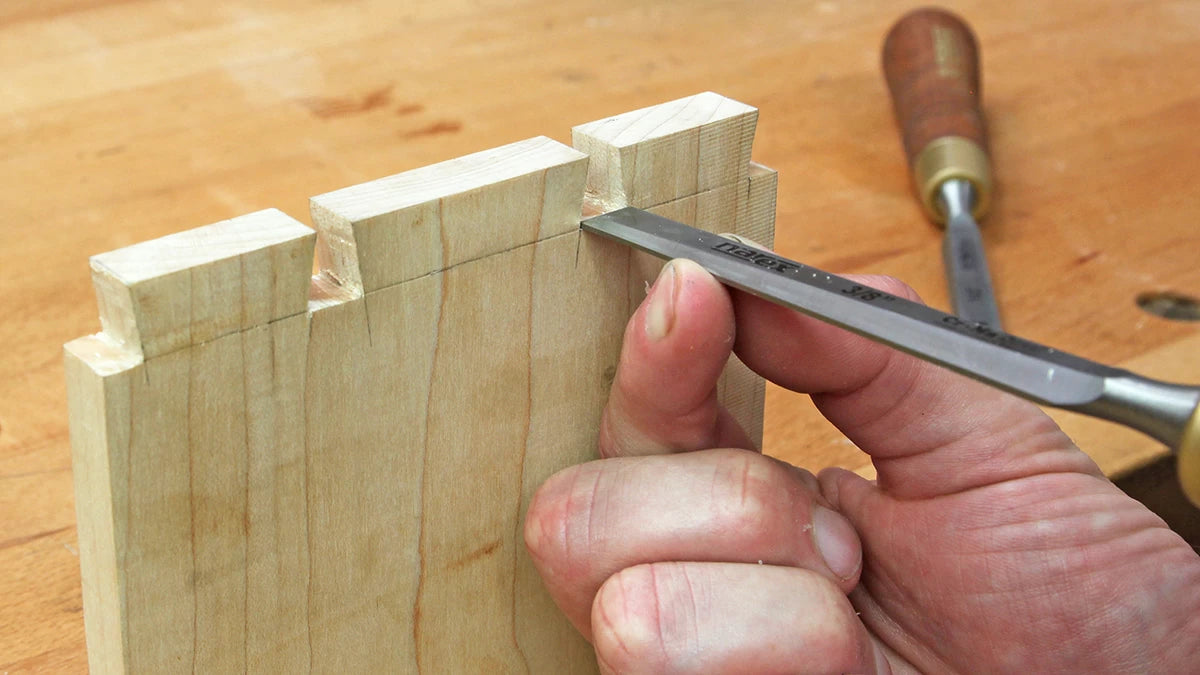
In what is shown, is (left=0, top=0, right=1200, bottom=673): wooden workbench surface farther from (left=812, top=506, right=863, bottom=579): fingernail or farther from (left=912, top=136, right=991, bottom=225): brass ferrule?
(left=812, top=506, right=863, bottom=579): fingernail

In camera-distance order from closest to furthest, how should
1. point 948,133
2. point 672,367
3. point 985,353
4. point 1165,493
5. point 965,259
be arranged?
1. point 985,353
2. point 672,367
3. point 1165,493
4. point 965,259
5. point 948,133

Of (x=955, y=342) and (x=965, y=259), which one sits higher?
(x=955, y=342)

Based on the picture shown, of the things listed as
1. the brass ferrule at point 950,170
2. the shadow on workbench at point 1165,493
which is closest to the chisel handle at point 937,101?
the brass ferrule at point 950,170

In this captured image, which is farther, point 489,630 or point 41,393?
point 41,393

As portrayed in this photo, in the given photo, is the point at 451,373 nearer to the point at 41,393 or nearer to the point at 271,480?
the point at 271,480

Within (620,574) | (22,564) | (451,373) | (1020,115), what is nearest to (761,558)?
(620,574)

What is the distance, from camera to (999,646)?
2.21 feet

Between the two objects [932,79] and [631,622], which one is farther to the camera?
Answer: [932,79]

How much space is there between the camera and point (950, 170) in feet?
3.82

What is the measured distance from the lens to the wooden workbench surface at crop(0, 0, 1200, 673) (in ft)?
3.18

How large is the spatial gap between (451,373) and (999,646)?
34 centimetres

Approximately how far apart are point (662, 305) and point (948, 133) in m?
0.74

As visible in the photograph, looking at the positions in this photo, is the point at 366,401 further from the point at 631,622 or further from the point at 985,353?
the point at 985,353

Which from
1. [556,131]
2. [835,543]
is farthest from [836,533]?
[556,131]
